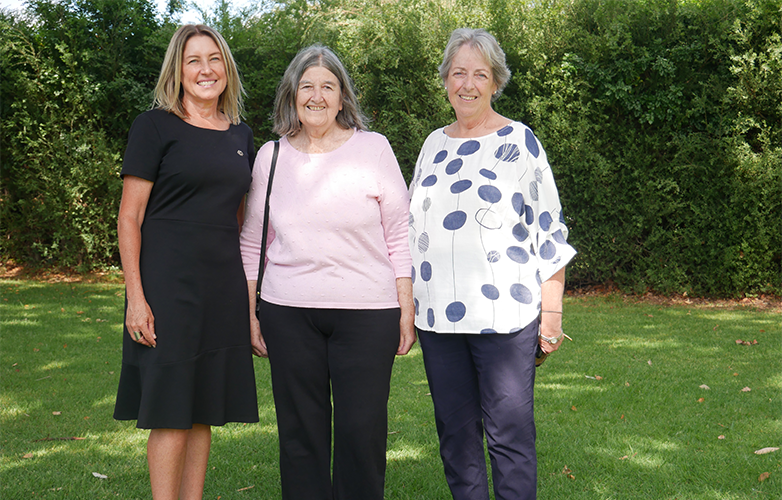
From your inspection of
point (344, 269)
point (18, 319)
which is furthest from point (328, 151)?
point (18, 319)

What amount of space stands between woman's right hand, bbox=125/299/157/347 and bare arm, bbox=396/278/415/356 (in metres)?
0.89

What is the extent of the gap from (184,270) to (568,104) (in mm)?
6498

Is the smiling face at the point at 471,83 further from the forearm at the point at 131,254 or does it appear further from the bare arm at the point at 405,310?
the forearm at the point at 131,254

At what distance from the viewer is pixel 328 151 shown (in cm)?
235

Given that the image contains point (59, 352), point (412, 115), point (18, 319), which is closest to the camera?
point (59, 352)

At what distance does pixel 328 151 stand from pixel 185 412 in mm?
1098

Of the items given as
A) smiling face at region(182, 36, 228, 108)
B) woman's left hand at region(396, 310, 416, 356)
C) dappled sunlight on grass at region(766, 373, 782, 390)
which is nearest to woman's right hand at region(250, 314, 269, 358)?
woman's left hand at region(396, 310, 416, 356)

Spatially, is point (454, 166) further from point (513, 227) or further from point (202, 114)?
point (202, 114)

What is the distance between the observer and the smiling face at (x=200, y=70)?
2322 millimetres

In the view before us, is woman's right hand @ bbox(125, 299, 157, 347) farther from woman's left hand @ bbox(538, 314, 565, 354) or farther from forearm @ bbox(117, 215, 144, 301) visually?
woman's left hand @ bbox(538, 314, 565, 354)

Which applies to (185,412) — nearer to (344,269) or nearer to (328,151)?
(344,269)

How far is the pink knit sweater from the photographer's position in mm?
2211

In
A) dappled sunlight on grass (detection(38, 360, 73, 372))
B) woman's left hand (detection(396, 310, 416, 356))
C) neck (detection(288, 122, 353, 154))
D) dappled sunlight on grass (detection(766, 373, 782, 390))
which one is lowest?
dappled sunlight on grass (detection(38, 360, 73, 372))

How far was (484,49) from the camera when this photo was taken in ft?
7.38
